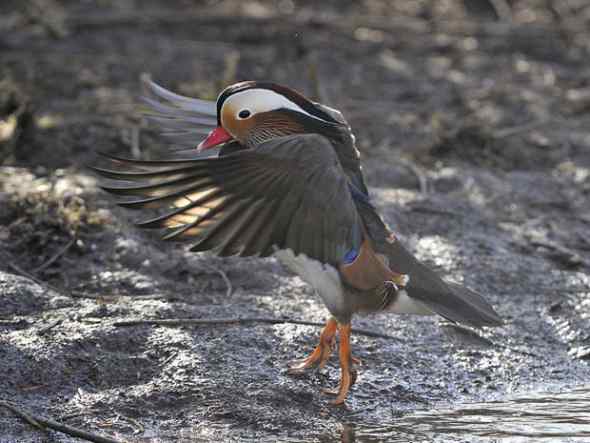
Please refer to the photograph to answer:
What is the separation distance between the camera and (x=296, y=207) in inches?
175

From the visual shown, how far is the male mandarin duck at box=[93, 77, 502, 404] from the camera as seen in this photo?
424 centimetres

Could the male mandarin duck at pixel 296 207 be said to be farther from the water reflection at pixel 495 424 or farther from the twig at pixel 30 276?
the twig at pixel 30 276

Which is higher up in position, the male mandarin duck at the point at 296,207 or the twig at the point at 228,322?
the male mandarin duck at the point at 296,207

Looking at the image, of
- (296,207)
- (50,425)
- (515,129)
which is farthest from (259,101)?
(515,129)

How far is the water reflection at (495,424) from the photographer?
4570 mm

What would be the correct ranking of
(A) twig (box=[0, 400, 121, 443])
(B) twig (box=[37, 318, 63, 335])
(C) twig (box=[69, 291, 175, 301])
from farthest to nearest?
(C) twig (box=[69, 291, 175, 301]), (B) twig (box=[37, 318, 63, 335]), (A) twig (box=[0, 400, 121, 443])

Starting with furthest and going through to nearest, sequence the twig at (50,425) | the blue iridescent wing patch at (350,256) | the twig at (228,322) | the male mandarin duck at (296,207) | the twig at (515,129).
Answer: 1. the twig at (515,129)
2. the twig at (228,322)
3. the blue iridescent wing patch at (350,256)
4. the male mandarin duck at (296,207)
5. the twig at (50,425)

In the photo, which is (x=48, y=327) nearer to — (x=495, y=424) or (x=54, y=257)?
(x=54, y=257)

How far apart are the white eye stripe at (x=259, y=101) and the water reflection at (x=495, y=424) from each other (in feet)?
4.71

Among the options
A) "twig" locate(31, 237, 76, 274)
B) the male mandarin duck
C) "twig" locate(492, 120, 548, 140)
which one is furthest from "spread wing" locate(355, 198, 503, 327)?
"twig" locate(492, 120, 548, 140)

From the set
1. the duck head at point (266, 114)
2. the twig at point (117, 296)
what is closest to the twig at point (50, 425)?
the twig at point (117, 296)

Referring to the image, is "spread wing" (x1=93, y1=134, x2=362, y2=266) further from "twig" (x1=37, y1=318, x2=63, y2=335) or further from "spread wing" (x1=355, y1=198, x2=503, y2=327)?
"twig" (x1=37, y1=318, x2=63, y2=335)

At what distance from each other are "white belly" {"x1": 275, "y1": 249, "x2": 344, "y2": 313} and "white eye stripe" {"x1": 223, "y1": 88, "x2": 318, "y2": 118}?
2.24 ft

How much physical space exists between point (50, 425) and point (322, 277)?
1.30m
